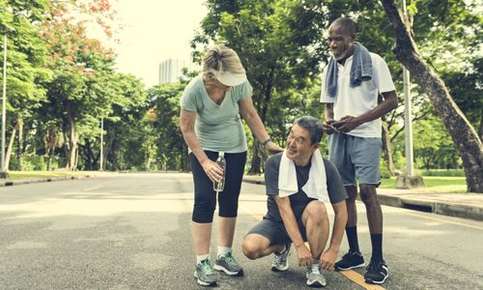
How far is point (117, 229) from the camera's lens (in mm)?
6770

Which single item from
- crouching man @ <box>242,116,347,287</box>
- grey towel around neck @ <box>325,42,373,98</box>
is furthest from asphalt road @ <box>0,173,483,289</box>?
grey towel around neck @ <box>325,42,373,98</box>

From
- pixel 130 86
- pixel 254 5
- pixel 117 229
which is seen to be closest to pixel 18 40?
pixel 254 5

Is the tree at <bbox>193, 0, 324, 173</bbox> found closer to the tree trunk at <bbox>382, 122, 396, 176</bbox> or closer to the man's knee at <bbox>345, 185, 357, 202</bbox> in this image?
the tree trunk at <bbox>382, 122, 396, 176</bbox>

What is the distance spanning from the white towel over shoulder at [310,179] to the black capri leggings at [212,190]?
43 cm

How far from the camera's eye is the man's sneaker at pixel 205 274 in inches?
142

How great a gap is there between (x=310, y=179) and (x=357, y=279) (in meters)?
0.86

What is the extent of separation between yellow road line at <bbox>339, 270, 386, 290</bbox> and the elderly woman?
2.78 ft

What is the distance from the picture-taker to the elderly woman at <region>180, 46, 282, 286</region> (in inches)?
142

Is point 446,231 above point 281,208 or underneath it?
underneath

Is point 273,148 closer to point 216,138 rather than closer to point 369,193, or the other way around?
point 216,138

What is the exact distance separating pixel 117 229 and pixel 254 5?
70.1ft

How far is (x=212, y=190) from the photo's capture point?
3.84 m

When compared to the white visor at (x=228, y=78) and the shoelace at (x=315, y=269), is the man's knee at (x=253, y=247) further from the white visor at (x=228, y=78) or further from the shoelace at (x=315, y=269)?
the white visor at (x=228, y=78)

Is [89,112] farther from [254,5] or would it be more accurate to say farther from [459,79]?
[459,79]
